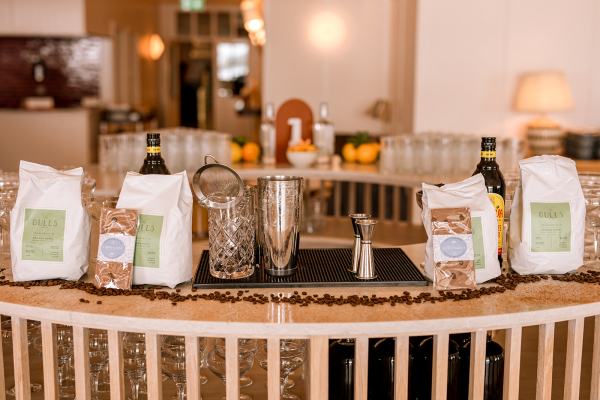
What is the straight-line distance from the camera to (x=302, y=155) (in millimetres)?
4070

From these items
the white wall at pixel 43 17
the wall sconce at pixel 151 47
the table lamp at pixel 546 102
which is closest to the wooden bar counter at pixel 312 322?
the table lamp at pixel 546 102

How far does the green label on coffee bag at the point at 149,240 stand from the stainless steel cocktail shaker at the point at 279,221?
0.26m

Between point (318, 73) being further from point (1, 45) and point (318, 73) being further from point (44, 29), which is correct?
point (1, 45)

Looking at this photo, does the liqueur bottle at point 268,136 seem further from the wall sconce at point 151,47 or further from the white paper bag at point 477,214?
the wall sconce at point 151,47

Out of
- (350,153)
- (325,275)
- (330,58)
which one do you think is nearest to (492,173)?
(325,275)

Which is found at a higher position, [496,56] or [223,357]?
[496,56]

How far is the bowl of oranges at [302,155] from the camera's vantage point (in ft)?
13.3

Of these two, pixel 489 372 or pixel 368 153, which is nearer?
pixel 489 372

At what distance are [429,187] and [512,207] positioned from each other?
0.91 ft

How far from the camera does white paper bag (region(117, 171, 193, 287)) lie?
67.9 inches

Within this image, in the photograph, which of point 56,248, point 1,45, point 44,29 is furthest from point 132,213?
point 1,45

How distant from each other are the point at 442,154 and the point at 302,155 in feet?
2.55

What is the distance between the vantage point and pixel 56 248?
5.86 ft

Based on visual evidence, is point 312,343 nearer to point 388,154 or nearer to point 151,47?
point 388,154
